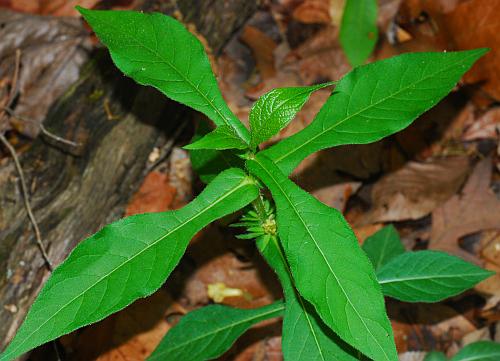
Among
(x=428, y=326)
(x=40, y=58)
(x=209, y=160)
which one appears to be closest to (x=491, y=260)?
(x=428, y=326)

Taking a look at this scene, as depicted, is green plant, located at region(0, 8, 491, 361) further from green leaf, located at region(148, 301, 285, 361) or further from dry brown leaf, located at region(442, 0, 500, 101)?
dry brown leaf, located at region(442, 0, 500, 101)

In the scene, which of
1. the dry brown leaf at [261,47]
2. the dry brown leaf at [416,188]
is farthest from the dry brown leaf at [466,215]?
the dry brown leaf at [261,47]

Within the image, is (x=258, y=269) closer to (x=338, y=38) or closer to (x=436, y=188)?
(x=436, y=188)

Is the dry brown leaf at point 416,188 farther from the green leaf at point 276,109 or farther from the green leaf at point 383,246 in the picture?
the green leaf at point 276,109

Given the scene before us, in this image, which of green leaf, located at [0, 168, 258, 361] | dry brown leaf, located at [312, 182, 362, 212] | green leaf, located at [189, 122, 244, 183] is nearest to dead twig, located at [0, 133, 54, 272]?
green leaf, located at [189, 122, 244, 183]

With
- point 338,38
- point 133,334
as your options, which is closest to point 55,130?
point 133,334

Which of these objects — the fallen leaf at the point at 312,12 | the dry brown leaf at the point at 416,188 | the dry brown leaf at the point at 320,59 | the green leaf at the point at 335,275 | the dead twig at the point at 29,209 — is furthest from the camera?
the fallen leaf at the point at 312,12
